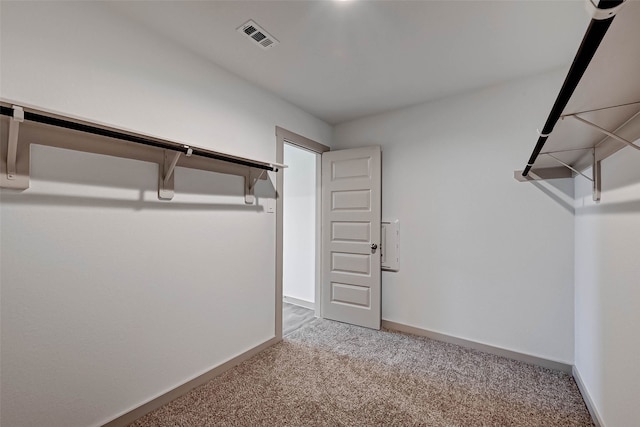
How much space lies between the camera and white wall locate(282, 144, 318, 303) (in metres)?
3.84

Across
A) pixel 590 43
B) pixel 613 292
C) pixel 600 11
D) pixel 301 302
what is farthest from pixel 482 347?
pixel 600 11

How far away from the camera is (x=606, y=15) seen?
525 millimetres

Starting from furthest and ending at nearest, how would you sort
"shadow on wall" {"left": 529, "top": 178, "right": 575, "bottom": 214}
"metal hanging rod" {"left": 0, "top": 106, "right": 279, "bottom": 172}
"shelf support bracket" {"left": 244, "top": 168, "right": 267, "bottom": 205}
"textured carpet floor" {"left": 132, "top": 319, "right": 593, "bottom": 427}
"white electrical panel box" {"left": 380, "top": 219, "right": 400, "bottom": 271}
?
1. "white electrical panel box" {"left": 380, "top": 219, "right": 400, "bottom": 271}
2. "shelf support bracket" {"left": 244, "top": 168, "right": 267, "bottom": 205}
3. "shadow on wall" {"left": 529, "top": 178, "right": 575, "bottom": 214}
4. "textured carpet floor" {"left": 132, "top": 319, "right": 593, "bottom": 427}
5. "metal hanging rod" {"left": 0, "top": 106, "right": 279, "bottom": 172}

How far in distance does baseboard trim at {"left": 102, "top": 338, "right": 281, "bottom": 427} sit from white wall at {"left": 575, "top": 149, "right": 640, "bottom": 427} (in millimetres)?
2346

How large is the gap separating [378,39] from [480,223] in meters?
1.82

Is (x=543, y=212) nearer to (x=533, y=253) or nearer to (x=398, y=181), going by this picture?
(x=533, y=253)

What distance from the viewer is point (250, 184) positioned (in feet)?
7.86

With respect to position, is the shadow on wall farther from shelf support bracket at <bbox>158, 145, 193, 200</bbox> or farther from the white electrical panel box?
shelf support bracket at <bbox>158, 145, 193, 200</bbox>

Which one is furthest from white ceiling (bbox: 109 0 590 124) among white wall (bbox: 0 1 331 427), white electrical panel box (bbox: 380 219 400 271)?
white electrical panel box (bbox: 380 219 400 271)

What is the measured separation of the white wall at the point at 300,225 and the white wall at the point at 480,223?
1.12m

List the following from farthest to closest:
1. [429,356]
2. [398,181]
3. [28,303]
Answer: [398,181] → [429,356] → [28,303]

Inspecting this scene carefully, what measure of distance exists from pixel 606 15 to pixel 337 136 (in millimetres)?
3039

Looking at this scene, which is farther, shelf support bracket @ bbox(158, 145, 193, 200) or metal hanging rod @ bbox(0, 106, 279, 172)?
shelf support bracket @ bbox(158, 145, 193, 200)

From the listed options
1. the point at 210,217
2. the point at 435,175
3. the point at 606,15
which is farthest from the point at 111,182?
the point at 435,175
